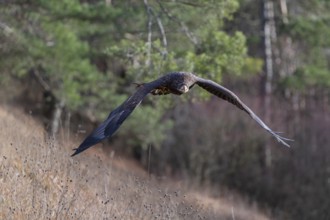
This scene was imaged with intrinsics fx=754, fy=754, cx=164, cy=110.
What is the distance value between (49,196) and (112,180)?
2725mm

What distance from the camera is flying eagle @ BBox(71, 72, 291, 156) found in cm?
734

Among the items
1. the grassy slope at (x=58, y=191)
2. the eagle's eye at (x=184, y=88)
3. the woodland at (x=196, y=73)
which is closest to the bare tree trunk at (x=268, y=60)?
the woodland at (x=196, y=73)

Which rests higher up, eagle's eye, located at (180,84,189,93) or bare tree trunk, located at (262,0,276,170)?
bare tree trunk, located at (262,0,276,170)

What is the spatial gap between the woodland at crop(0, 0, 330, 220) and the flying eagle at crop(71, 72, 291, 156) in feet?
10.7

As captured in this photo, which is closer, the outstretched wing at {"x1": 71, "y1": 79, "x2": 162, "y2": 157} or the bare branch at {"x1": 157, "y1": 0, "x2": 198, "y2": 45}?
the outstretched wing at {"x1": 71, "y1": 79, "x2": 162, "y2": 157}

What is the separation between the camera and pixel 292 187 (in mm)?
Result: 23047

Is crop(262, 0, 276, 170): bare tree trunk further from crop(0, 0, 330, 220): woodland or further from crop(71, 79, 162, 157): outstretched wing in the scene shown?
crop(71, 79, 162, 157): outstretched wing

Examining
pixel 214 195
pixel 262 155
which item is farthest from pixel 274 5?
pixel 214 195

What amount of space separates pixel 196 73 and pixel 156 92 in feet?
11.3

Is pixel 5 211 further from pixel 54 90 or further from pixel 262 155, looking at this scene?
pixel 262 155

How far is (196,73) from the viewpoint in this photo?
38.7 feet

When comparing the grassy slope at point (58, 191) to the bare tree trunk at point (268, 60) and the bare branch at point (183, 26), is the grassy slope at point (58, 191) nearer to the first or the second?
the bare branch at point (183, 26)

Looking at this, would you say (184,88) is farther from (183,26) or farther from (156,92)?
(183,26)

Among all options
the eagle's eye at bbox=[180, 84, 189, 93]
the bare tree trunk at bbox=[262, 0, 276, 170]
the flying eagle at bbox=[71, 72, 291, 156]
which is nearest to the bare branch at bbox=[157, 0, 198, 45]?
the flying eagle at bbox=[71, 72, 291, 156]
